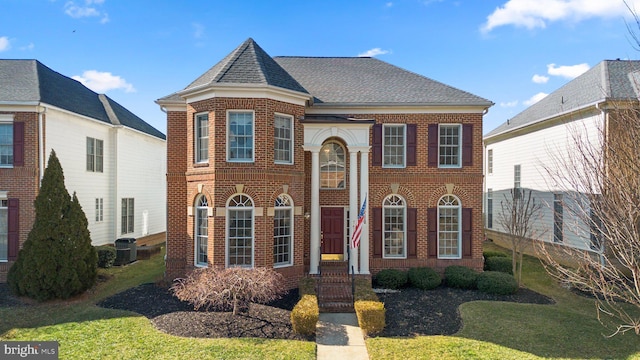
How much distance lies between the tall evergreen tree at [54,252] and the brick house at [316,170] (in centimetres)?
294

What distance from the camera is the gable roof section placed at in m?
12.5

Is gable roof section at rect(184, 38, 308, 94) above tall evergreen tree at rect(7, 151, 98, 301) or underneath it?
above

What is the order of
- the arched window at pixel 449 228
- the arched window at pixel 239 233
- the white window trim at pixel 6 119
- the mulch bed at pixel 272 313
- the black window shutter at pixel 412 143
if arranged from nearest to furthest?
the mulch bed at pixel 272 313, the arched window at pixel 239 233, the white window trim at pixel 6 119, the black window shutter at pixel 412 143, the arched window at pixel 449 228

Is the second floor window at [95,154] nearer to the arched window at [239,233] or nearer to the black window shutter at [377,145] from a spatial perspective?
the arched window at [239,233]

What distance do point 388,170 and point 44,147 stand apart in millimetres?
14087

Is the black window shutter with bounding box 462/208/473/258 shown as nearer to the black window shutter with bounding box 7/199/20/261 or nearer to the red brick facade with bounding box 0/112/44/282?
the red brick facade with bounding box 0/112/44/282

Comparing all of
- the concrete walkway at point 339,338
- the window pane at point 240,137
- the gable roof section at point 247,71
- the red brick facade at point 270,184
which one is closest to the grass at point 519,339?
the concrete walkway at point 339,338

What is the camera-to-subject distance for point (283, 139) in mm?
13336

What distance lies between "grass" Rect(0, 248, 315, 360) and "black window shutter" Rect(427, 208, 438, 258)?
25.8 feet

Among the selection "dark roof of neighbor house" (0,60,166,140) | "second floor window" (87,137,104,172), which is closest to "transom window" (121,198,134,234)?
"second floor window" (87,137,104,172)

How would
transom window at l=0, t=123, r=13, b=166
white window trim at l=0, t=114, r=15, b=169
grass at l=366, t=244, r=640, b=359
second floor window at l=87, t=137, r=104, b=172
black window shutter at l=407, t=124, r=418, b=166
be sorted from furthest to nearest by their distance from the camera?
second floor window at l=87, t=137, r=104, b=172 → black window shutter at l=407, t=124, r=418, b=166 → transom window at l=0, t=123, r=13, b=166 → white window trim at l=0, t=114, r=15, b=169 → grass at l=366, t=244, r=640, b=359

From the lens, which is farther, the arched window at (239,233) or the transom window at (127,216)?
the transom window at (127,216)

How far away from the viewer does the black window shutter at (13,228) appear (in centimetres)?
1454

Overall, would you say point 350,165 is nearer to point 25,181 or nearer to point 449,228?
point 449,228
